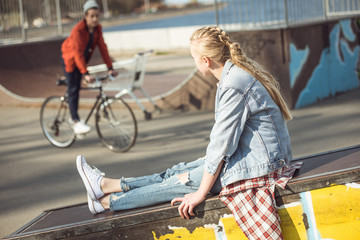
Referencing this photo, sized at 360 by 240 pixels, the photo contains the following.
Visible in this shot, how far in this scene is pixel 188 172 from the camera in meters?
3.80

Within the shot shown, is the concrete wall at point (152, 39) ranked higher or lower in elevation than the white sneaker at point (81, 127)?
higher

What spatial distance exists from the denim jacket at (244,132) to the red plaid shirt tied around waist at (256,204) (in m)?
0.07

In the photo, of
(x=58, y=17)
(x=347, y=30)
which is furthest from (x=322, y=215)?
(x=58, y=17)

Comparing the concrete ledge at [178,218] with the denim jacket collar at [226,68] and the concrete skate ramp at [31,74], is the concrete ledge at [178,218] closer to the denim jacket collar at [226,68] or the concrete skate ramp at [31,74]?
the denim jacket collar at [226,68]

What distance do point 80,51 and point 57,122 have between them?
1.32 m

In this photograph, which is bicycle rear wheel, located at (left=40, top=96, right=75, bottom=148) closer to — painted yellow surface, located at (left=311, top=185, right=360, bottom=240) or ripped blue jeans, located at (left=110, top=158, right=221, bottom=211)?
ripped blue jeans, located at (left=110, top=158, right=221, bottom=211)

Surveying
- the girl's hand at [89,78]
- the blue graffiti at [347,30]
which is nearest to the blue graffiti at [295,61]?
the blue graffiti at [347,30]

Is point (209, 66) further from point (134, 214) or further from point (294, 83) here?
point (294, 83)

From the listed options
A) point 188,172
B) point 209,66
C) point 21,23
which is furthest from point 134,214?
point 21,23

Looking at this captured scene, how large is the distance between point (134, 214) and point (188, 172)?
1.51 ft

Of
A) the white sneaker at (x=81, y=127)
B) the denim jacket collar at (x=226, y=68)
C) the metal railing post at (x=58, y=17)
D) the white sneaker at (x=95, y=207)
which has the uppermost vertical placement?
the metal railing post at (x=58, y=17)

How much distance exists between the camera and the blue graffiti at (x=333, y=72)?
33.0ft

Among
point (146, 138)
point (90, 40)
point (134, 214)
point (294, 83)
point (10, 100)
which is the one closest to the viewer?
point (134, 214)

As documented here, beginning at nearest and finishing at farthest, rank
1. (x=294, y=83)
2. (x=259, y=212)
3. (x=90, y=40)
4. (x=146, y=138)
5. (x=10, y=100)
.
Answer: (x=259, y=212) → (x=90, y=40) → (x=146, y=138) → (x=294, y=83) → (x=10, y=100)
